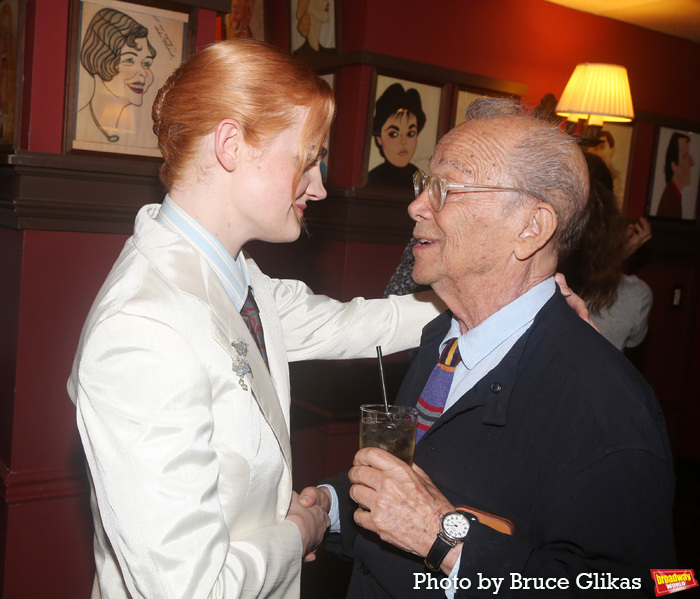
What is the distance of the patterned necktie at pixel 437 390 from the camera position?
5.53 ft

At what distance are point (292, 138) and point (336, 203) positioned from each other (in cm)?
237

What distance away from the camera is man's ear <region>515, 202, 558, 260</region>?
1595 mm

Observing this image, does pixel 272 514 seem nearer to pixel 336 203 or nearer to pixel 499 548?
pixel 499 548

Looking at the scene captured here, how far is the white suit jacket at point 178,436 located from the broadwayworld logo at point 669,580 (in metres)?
0.71

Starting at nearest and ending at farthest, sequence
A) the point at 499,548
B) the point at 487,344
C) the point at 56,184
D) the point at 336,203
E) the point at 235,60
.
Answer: the point at 499,548
the point at 235,60
the point at 487,344
the point at 56,184
the point at 336,203

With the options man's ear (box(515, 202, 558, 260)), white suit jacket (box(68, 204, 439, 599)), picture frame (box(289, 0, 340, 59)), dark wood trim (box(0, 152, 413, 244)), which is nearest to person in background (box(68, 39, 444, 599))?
white suit jacket (box(68, 204, 439, 599))

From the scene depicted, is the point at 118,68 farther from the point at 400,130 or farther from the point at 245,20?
the point at 245,20

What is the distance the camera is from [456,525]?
4.38 feet

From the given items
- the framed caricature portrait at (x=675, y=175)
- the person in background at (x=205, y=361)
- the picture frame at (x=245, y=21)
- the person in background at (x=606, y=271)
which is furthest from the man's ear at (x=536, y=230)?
the framed caricature portrait at (x=675, y=175)

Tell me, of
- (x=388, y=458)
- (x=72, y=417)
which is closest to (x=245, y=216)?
(x=388, y=458)

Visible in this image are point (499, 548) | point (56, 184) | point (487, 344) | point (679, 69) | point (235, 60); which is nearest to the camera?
point (499, 548)

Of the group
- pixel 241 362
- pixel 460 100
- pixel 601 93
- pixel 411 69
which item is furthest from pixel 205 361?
pixel 601 93

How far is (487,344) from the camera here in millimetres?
1643

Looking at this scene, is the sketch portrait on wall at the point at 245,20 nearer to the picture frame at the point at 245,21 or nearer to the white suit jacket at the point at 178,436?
the picture frame at the point at 245,21
